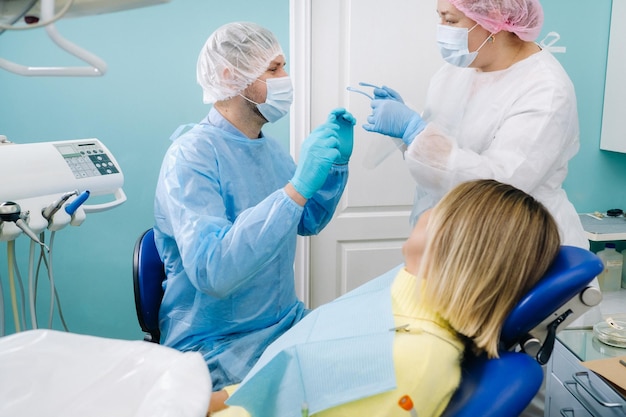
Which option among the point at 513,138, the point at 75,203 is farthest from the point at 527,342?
the point at 75,203

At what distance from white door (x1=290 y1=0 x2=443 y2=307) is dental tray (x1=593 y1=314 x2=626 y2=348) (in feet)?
3.47

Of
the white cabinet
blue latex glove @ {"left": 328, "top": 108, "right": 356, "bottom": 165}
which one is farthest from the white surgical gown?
the white cabinet

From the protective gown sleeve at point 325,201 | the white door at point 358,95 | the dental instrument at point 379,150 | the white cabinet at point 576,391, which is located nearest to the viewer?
the white cabinet at point 576,391

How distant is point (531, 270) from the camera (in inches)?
41.0

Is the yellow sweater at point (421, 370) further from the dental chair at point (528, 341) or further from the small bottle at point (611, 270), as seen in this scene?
the small bottle at point (611, 270)

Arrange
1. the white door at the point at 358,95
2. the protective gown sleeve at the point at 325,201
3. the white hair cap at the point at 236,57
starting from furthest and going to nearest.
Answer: the white door at the point at 358,95 < the protective gown sleeve at the point at 325,201 < the white hair cap at the point at 236,57

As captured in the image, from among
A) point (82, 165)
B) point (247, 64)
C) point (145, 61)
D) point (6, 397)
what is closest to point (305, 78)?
point (145, 61)

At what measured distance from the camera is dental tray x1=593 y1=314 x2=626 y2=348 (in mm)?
1486

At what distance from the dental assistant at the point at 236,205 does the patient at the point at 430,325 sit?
1.12 feet

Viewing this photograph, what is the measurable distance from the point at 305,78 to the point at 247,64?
819mm

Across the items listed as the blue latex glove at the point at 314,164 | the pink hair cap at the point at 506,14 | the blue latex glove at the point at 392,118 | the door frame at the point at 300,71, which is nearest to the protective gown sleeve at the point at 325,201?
the blue latex glove at the point at 392,118

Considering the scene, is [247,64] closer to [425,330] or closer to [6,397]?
[425,330]

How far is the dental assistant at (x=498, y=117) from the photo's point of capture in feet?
4.94

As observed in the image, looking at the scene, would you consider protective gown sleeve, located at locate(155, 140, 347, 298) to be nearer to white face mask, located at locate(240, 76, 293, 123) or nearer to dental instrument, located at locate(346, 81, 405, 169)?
white face mask, located at locate(240, 76, 293, 123)
